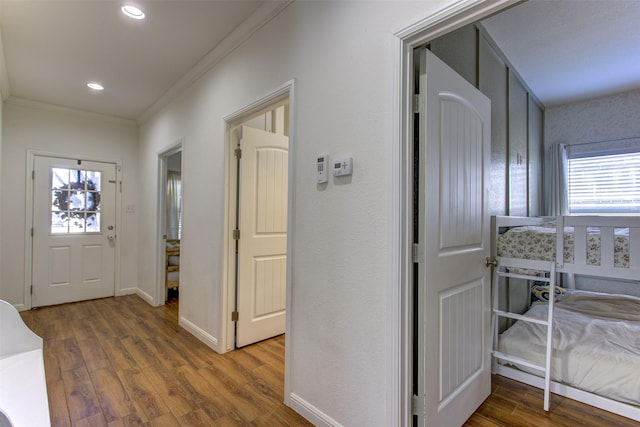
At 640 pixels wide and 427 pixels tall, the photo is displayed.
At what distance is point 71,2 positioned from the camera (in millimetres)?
2080

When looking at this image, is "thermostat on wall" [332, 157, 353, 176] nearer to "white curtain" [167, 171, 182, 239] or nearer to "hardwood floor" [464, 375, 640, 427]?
"hardwood floor" [464, 375, 640, 427]

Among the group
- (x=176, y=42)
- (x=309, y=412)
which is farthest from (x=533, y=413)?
(x=176, y=42)

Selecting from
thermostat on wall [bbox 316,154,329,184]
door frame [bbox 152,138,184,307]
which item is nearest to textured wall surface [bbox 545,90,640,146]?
thermostat on wall [bbox 316,154,329,184]

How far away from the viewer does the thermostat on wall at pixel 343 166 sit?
1.56 m

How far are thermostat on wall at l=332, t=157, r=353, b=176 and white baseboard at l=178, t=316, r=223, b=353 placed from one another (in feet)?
6.38

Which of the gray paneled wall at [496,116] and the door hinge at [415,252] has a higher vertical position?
the gray paneled wall at [496,116]

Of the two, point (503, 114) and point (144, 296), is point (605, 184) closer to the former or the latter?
point (503, 114)

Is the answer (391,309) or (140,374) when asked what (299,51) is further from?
(140,374)

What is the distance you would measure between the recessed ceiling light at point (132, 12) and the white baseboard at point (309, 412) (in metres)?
2.78

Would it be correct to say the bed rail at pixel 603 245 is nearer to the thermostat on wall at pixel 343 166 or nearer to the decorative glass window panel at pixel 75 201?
the thermostat on wall at pixel 343 166

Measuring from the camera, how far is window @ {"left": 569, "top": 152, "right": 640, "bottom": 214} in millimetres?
3684

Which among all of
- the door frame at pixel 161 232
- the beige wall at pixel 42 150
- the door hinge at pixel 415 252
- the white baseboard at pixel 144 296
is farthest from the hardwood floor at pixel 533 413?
the beige wall at pixel 42 150

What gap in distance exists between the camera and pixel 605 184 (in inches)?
153

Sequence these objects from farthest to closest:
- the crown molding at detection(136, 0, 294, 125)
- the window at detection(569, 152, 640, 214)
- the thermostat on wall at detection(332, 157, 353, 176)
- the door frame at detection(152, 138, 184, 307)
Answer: the door frame at detection(152, 138, 184, 307)
the window at detection(569, 152, 640, 214)
the crown molding at detection(136, 0, 294, 125)
the thermostat on wall at detection(332, 157, 353, 176)
